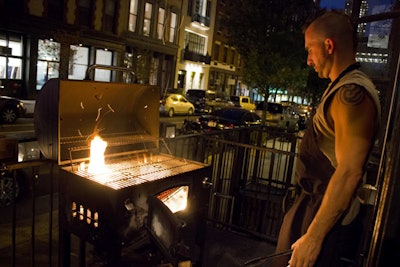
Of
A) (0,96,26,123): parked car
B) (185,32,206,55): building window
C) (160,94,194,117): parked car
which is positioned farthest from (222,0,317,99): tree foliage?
(185,32,206,55): building window

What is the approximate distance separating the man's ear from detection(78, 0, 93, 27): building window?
27128 millimetres

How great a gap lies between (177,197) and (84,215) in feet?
3.08

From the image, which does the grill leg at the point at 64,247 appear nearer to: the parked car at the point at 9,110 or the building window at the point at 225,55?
the parked car at the point at 9,110

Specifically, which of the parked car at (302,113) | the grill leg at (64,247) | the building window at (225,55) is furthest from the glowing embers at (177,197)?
the building window at (225,55)

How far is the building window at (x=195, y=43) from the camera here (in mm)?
40312

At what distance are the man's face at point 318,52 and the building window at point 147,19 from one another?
31.8 m

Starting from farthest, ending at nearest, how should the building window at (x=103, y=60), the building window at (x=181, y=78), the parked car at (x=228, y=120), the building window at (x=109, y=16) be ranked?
1. the building window at (x=181, y=78)
2. the building window at (x=103, y=60)
3. the building window at (x=109, y=16)
4. the parked car at (x=228, y=120)

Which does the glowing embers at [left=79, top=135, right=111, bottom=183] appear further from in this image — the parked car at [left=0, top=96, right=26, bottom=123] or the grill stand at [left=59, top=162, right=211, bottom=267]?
the parked car at [left=0, top=96, right=26, bottom=123]

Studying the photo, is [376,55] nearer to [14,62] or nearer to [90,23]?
[14,62]

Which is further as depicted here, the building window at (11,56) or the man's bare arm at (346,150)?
the building window at (11,56)

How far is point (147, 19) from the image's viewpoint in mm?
32688

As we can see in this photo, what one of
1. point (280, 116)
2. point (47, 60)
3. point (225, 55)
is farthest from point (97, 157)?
point (225, 55)

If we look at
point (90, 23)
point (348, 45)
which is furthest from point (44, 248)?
point (90, 23)

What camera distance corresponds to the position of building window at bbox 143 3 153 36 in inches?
1277
